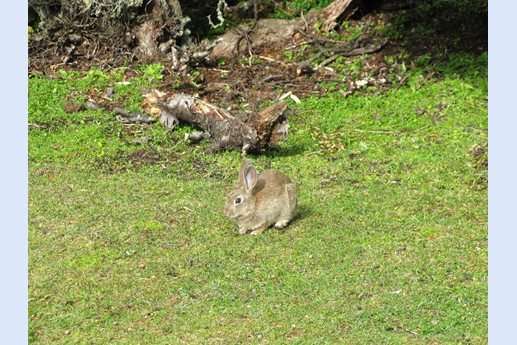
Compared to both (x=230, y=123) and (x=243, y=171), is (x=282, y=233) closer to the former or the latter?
(x=243, y=171)

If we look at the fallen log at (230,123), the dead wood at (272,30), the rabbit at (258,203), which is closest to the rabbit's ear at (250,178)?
the rabbit at (258,203)

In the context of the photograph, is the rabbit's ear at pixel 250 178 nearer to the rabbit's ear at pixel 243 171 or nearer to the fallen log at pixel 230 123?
the rabbit's ear at pixel 243 171

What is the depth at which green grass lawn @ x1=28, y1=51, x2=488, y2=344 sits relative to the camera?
608cm

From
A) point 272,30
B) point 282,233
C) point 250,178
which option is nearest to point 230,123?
point 250,178

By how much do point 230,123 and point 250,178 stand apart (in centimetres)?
222

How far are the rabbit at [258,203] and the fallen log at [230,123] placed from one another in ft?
6.00

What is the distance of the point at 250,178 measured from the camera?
765 centimetres

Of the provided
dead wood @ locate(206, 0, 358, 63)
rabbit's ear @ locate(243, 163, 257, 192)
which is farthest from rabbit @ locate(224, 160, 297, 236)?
dead wood @ locate(206, 0, 358, 63)

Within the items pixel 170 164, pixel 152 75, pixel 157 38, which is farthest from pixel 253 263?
pixel 157 38

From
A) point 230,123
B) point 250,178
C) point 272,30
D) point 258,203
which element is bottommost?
→ point 272,30

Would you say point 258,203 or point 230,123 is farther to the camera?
point 230,123

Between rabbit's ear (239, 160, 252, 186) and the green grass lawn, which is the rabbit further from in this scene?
the green grass lawn

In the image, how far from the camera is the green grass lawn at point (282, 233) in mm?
6078

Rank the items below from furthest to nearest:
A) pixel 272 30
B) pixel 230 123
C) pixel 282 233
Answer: pixel 272 30 → pixel 230 123 → pixel 282 233
